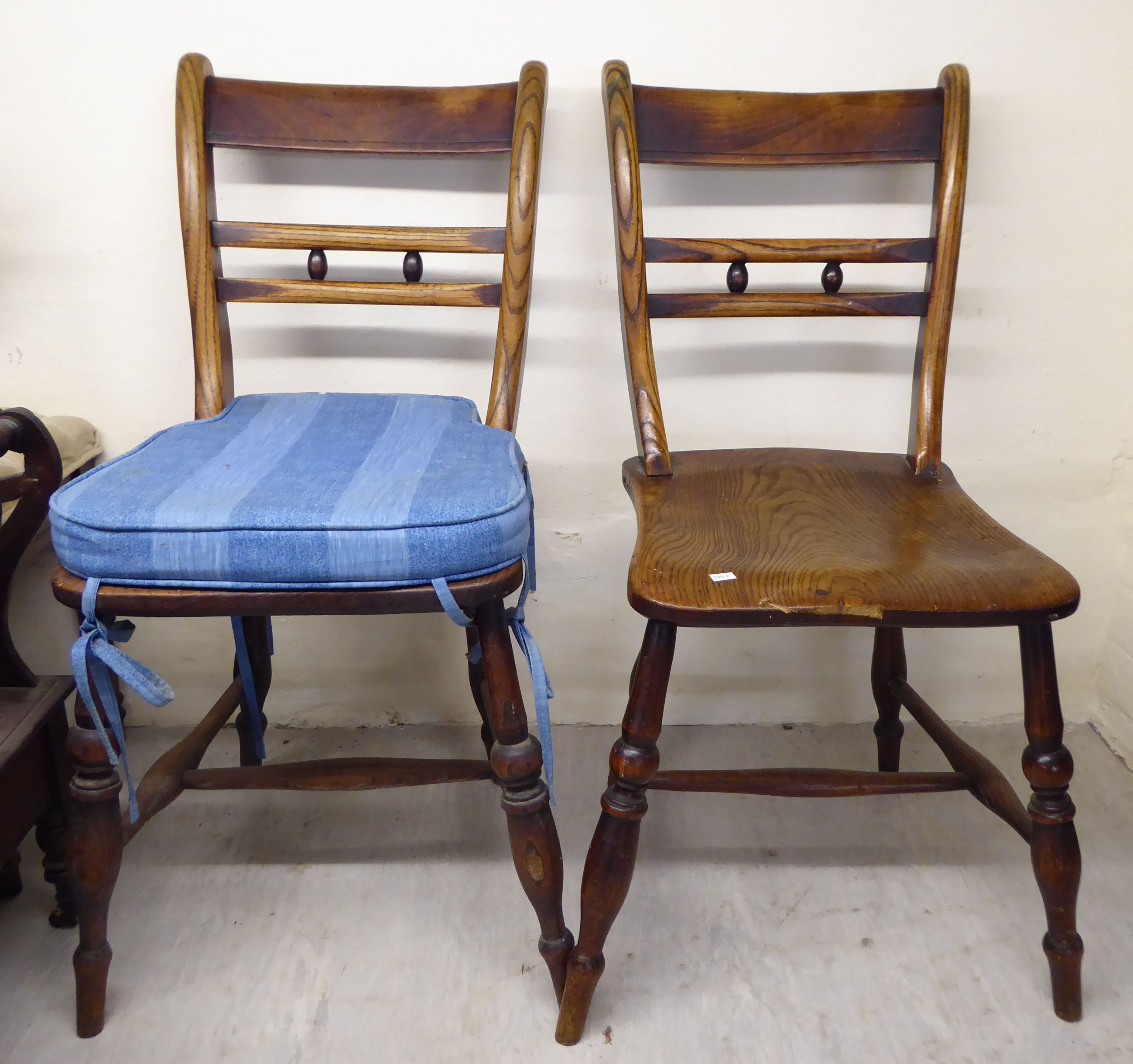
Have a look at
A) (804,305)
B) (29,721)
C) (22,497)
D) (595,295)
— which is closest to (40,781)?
(29,721)

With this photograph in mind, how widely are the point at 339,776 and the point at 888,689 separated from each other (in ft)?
2.27

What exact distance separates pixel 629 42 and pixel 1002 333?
1.99ft

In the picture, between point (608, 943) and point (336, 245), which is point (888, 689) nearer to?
point (608, 943)

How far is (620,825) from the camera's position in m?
0.84

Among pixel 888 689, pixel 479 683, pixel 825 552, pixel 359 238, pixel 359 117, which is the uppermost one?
pixel 359 117

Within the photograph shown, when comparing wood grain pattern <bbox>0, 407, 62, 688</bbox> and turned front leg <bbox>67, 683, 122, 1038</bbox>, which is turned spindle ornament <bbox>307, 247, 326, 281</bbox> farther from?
turned front leg <bbox>67, 683, 122, 1038</bbox>

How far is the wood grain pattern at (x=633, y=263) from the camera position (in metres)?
0.99

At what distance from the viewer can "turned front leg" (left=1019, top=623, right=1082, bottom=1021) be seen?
829 mm

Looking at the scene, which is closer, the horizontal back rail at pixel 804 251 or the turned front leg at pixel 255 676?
the horizontal back rail at pixel 804 251

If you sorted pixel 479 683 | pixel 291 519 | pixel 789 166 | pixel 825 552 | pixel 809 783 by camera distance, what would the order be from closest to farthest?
pixel 291 519 → pixel 825 552 → pixel 809 783 → pixel 789 166 → pixel 479 683

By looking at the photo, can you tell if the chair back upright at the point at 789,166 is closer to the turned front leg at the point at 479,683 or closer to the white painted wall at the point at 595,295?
the white painted wall at the point at 595,295

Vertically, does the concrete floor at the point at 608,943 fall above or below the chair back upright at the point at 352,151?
below

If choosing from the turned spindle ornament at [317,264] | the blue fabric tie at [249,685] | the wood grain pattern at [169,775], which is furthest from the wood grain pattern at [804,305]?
the wood grain pattern at [169,775]

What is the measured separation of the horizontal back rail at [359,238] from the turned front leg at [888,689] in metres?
0.67
